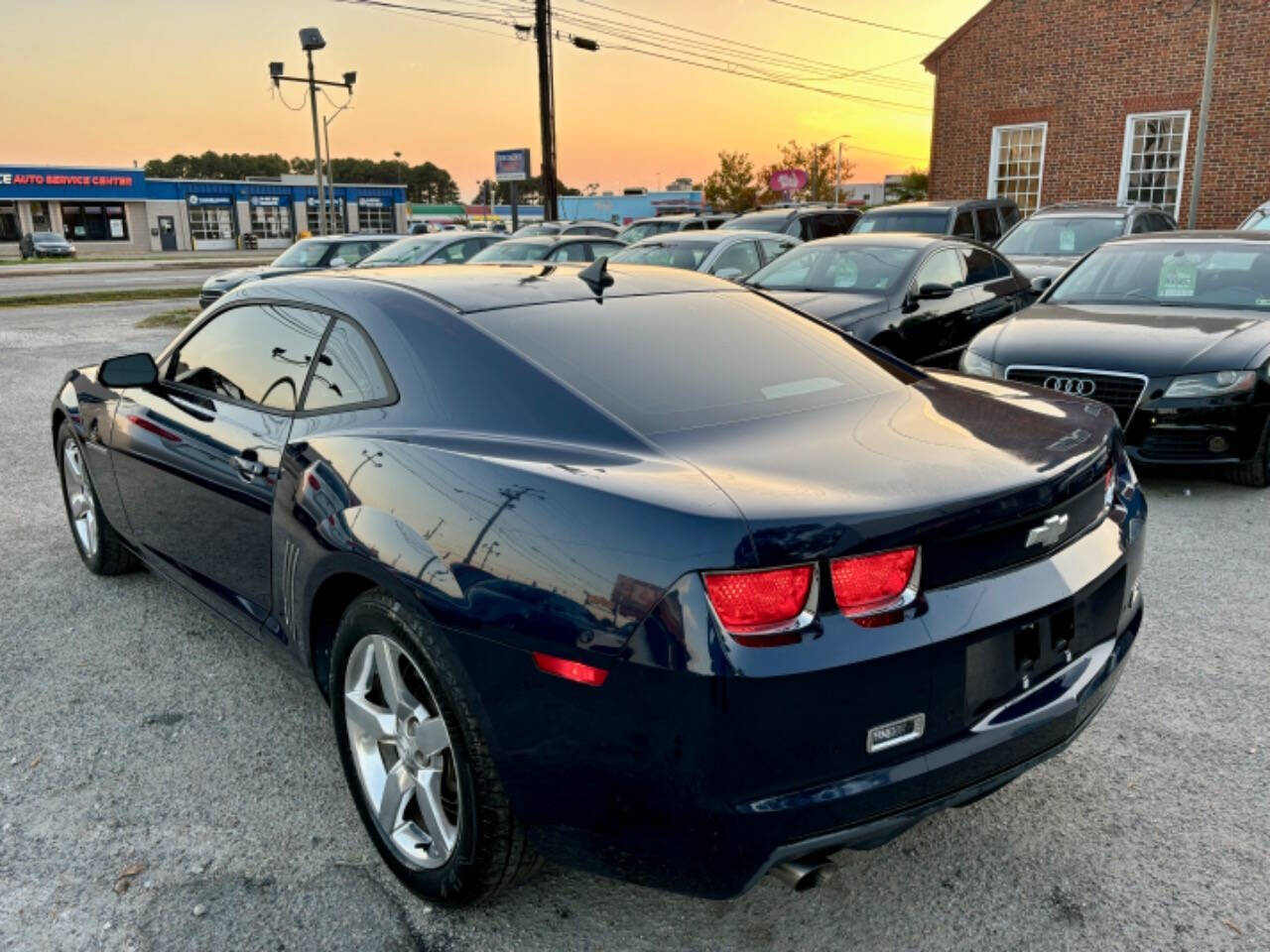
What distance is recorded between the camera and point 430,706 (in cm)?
246

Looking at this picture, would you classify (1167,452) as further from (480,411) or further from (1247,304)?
(480,411)

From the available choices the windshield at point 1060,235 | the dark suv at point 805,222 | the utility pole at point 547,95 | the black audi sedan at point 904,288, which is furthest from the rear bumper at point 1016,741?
the utility pole at point 547,95

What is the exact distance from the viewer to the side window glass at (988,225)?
1426cm

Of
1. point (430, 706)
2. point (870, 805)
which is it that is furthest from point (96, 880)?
point (870, 805)

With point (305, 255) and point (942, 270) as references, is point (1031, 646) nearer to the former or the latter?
point (942, 270)

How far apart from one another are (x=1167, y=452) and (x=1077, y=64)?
63.2 feet

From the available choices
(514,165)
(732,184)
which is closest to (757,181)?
(732,184)

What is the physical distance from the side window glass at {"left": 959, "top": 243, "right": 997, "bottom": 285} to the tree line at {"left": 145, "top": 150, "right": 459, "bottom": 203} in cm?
11166

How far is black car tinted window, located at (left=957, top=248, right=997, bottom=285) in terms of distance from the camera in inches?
360

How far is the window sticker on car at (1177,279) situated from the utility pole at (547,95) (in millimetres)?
19409

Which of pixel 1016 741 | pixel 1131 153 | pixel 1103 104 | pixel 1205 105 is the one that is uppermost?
pixel 1103 104

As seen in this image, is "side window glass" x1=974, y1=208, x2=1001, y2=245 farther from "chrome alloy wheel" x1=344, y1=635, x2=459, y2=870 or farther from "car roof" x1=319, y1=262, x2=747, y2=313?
"chrome alloy wheel" x1=344, y1=635, x2=459, y2=870

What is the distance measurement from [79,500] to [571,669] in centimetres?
388

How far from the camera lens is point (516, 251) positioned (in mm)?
14766
